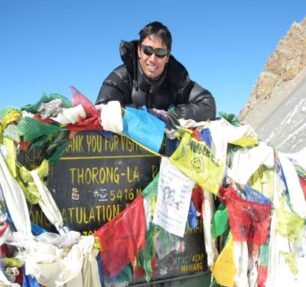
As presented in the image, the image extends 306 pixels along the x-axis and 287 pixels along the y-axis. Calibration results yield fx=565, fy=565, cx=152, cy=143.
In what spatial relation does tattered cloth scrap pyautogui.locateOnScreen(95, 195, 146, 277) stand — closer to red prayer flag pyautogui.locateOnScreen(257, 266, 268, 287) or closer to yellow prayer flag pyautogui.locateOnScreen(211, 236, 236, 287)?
yellow prayer flag pyautogui.locateOnScreen(211, 236, 236, 287)

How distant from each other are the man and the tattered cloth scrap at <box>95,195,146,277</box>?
81 cm

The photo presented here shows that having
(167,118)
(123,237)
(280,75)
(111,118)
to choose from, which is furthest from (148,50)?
(280,75)

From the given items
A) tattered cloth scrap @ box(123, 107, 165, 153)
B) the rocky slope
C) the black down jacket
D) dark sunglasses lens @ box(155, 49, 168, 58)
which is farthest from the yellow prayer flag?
the rocky slope

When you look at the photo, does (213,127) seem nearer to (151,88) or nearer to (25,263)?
(151,88)

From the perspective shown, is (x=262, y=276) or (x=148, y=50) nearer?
(x=262, y=276)

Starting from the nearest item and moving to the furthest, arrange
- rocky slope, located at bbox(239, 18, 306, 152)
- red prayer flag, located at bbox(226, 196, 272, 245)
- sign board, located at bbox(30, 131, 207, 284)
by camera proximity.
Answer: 1. sign board, located at bbox(30, 131, 207, 284)
2. red prayer flag, located at bbox(226, 196, 272, 245)
3. rocky slope, located at bbox(239, 18, 306, 152)

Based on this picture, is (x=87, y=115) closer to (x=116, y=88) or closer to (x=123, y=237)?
(x=123, y=237)

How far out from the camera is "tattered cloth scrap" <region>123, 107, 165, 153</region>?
11.6ft

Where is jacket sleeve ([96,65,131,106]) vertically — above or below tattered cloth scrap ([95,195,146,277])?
above


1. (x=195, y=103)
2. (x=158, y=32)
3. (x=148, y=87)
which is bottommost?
(x=195, y=103)

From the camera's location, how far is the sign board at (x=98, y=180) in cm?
333

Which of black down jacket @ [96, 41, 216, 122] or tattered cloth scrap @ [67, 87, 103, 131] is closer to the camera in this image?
tattered cloth scrap @ [67, 87, 103, 131]

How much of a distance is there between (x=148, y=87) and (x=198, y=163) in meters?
0.89

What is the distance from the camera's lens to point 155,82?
14.2 ft
